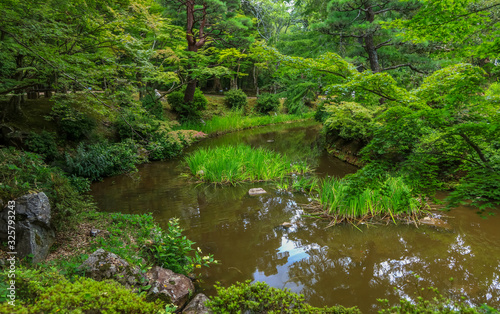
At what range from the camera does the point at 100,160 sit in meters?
6.09

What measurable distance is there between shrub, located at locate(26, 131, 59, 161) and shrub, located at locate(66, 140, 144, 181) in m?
0.37

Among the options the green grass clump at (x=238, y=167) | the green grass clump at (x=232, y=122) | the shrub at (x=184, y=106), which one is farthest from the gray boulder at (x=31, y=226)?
the shrub at (x=184, y=106)

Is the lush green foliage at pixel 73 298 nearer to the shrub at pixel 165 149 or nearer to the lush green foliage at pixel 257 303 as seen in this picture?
the lush green foliage at pixel 257 303

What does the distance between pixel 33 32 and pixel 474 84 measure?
4788 millimetres

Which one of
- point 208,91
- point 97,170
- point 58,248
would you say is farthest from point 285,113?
point 58,248

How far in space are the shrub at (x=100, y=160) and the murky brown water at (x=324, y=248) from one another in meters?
0.73

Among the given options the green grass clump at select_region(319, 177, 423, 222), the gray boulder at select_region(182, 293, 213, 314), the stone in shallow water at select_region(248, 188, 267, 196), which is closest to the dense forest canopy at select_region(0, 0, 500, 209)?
the green grass clump at select_region(319, 177, 423, 222)

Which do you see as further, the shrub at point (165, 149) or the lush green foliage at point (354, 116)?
the shrub at point (165, 149)

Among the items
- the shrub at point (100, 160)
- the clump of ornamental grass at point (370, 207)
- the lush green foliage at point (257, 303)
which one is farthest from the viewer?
the shrub at point (100, 160)

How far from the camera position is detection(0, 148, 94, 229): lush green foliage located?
257 centimetres

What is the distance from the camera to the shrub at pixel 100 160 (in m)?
5.79

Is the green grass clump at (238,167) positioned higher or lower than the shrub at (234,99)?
lower

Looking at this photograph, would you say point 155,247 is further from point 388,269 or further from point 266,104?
point 266,104

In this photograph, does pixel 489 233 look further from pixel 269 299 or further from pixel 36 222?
pixel 36 222
